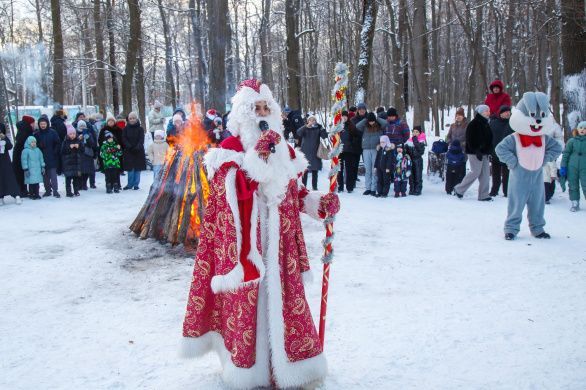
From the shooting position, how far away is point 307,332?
328 centimetres

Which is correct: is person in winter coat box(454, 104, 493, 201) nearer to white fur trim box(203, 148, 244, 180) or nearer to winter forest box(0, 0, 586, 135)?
winter forest box(0, 0, 586, 135)

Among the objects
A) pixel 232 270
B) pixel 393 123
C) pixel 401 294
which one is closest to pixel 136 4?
pixel 393 123

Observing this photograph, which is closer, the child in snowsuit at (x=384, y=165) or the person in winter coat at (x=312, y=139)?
the child in snowsuit at (x=384, y=165)

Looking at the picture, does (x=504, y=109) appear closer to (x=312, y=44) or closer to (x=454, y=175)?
(x=454, y=175)

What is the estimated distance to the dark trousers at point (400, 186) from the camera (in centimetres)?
1136

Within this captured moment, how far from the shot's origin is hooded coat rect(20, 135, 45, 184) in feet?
37.2

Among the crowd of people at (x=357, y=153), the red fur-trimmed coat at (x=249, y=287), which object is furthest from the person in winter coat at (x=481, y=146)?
the red fur-trimmed coat at (x=249, y=287)

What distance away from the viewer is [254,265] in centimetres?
312

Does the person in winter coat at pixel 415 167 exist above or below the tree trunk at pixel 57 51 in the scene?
below

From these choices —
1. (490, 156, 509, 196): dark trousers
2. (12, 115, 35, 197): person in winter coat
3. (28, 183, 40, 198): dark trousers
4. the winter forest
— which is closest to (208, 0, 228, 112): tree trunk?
the winter forest

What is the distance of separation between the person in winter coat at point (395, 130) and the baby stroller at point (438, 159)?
65.2 inches

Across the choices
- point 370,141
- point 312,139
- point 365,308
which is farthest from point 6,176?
point 365,308

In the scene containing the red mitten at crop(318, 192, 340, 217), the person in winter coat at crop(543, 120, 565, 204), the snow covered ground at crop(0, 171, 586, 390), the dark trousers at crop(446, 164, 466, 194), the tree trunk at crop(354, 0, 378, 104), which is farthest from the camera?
the tree trunk at crop(354, 0, 378, 104)

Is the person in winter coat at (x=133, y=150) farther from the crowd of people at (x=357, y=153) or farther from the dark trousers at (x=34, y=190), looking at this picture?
the dark trousers at (x=34, y=190)
